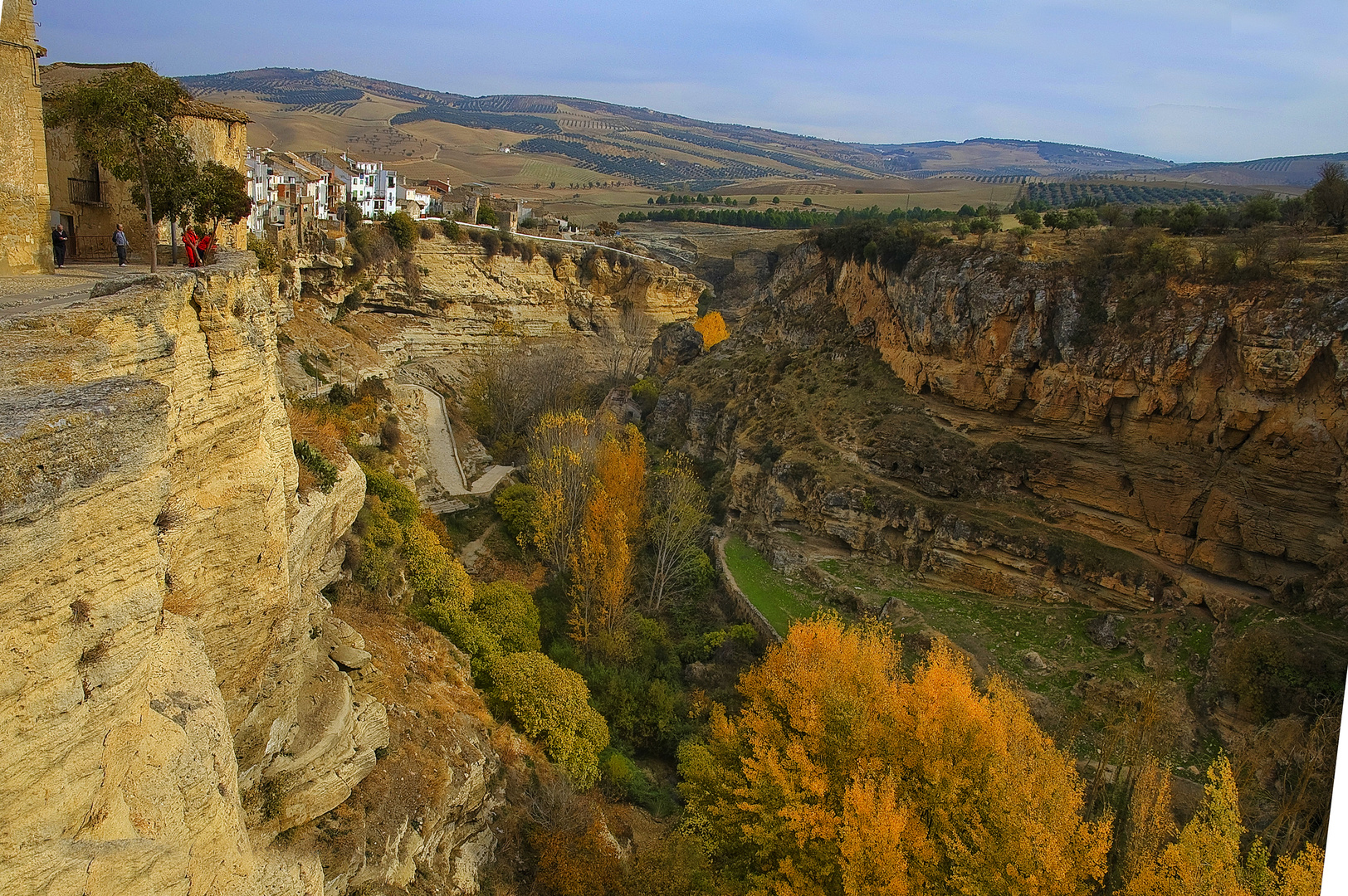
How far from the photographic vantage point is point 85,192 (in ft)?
39.6

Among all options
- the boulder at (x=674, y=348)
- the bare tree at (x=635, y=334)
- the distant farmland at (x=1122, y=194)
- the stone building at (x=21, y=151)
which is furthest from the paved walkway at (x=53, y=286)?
the distant farmland at (x=1122, y=194)

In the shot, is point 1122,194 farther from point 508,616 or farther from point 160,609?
point 160,609

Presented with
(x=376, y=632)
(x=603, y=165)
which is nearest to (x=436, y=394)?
(x=376, y=632)

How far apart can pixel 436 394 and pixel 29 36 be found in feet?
83.5

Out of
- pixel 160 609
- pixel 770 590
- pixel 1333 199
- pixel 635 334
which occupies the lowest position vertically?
pixel 770 590

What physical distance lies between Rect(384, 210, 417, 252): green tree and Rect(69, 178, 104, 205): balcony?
84.8 ft

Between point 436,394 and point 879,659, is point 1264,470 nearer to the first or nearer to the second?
point 879,659

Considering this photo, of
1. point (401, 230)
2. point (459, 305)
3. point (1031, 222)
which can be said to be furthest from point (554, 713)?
point (401, 230)

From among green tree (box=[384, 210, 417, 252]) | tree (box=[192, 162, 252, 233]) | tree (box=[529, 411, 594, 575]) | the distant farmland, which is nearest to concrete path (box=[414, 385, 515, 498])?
tree (box=[529, 411, 594, 575])

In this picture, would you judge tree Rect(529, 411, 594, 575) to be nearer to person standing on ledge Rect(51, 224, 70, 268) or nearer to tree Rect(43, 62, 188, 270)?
tree Rect(43, 62, 188, 270)

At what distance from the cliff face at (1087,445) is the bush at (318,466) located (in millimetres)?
16664

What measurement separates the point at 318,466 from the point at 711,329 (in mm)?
32128

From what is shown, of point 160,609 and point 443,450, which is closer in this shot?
point 160,609

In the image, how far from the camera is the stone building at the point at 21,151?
9.59m
